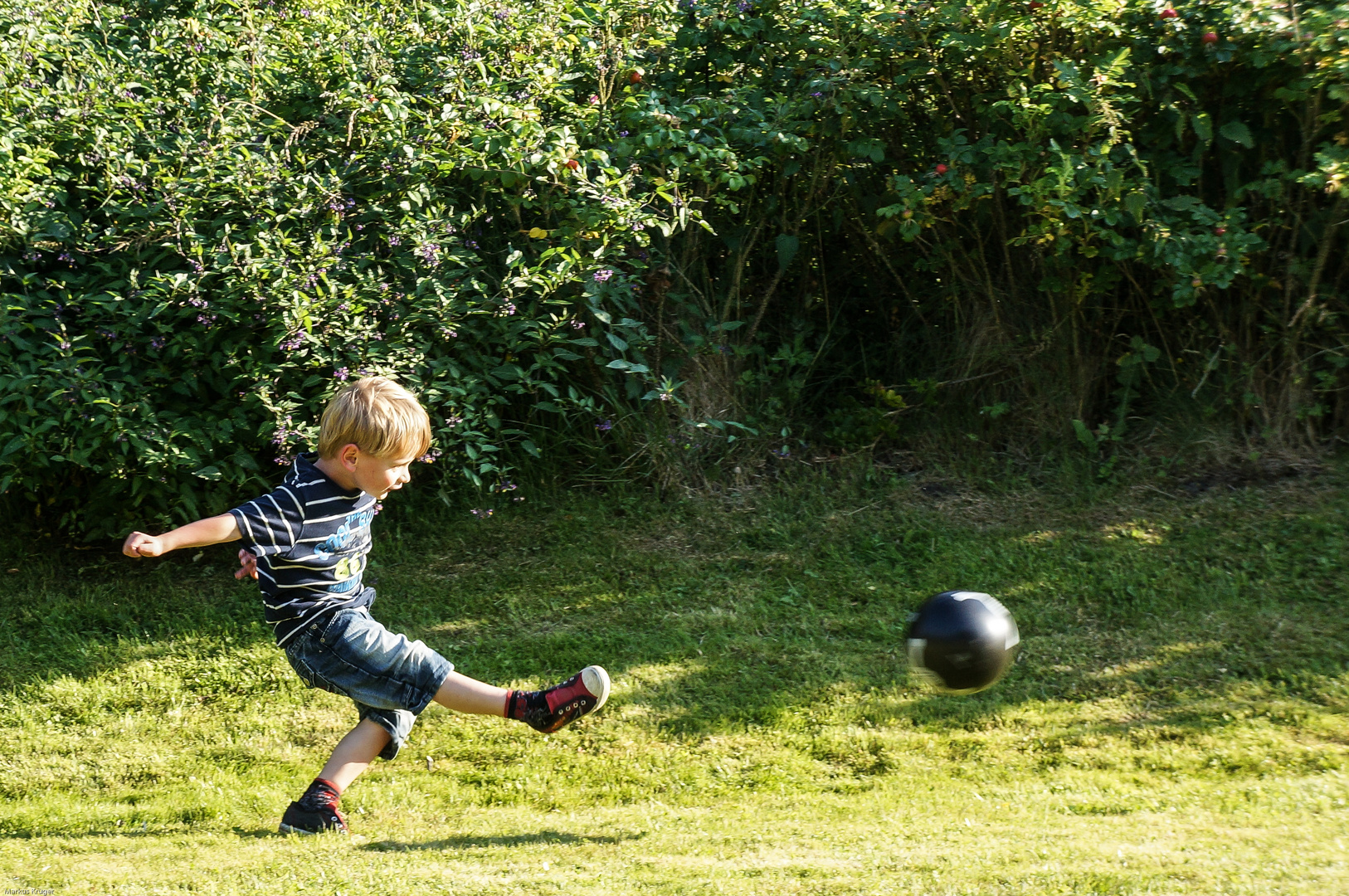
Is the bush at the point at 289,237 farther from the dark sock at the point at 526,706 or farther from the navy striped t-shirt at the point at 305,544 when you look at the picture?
the dark sock at the point at 526,706

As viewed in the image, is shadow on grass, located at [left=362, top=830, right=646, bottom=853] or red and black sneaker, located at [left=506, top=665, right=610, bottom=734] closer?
shadow on grass, located at [left=362, top=830, right=646, bottom=853]

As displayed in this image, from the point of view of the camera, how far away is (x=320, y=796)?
173 inches

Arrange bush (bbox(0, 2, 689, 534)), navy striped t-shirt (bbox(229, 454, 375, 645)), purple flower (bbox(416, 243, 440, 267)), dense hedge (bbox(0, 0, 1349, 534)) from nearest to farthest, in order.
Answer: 1. navy striped t-shirt (bbox(229, 454, 375, 645))
2. bush (bbox(0, 2, 689, 534))
3. dense hedge (bbox(0, 0, 1349, 534))
4. purple flower (bbox(416, 243, 440, 267))

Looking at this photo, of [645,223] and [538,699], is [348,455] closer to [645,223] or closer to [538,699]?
[538,699]

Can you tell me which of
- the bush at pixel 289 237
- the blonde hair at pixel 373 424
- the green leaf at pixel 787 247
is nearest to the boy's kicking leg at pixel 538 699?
the blonde hair at pixel 373 424

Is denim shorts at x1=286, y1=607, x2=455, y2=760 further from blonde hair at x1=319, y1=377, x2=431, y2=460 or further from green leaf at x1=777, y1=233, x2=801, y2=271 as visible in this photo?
green leaf at x1=777, y1=233, x2=801, y2=271

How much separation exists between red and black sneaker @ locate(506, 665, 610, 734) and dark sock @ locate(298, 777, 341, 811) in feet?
2.18

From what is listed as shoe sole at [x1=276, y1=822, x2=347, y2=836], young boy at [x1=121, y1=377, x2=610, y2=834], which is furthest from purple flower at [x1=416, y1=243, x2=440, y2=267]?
shoe sole at [x1=276, y1=822, x2=347, y2=836]

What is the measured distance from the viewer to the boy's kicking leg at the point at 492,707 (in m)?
4.35

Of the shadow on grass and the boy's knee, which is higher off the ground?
the boy's knee

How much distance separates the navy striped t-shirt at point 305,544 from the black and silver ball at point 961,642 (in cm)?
189

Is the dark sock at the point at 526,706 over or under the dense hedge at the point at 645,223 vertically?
under

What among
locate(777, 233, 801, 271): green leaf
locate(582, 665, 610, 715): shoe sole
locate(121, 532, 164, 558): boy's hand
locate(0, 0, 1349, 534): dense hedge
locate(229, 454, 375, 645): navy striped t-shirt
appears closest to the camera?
locate(121, 532, 164, 558): boy's hand

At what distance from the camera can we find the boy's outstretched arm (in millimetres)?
3762
